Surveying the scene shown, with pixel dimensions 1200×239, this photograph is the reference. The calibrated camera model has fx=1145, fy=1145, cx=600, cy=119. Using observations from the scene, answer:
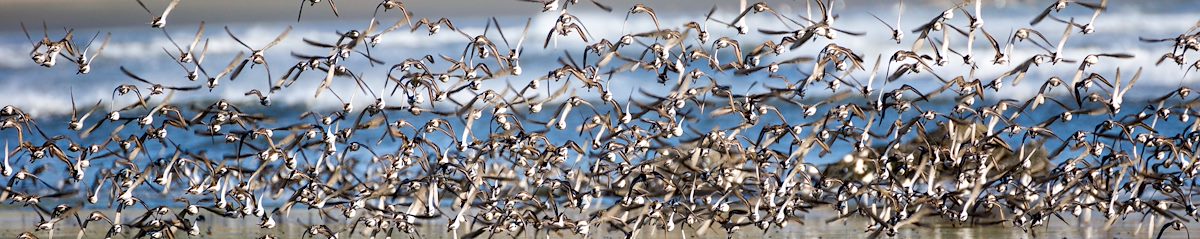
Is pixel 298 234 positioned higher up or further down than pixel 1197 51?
further down

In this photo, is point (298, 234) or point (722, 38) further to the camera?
point (298, 234)

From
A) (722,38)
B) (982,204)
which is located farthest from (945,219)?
(722,38)

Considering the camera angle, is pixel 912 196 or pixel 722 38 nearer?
pixel 722 38

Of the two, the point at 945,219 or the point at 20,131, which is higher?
the point at 20,131

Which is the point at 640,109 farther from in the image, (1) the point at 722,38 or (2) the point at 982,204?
(2) the point at 982,204

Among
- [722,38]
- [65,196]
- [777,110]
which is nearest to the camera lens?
[722,38]

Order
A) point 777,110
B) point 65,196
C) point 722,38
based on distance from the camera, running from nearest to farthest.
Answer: point 722,38
point 777,110
point 65,196

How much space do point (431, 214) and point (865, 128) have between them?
1.14 metres

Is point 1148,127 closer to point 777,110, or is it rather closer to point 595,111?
point 777,110

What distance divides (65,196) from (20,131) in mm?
397

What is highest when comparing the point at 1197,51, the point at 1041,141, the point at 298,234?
the point at 1197,51

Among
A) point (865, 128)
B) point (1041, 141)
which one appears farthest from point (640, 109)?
point (1041, 141)

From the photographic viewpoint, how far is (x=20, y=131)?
2.99 meters

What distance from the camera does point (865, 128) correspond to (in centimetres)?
298
